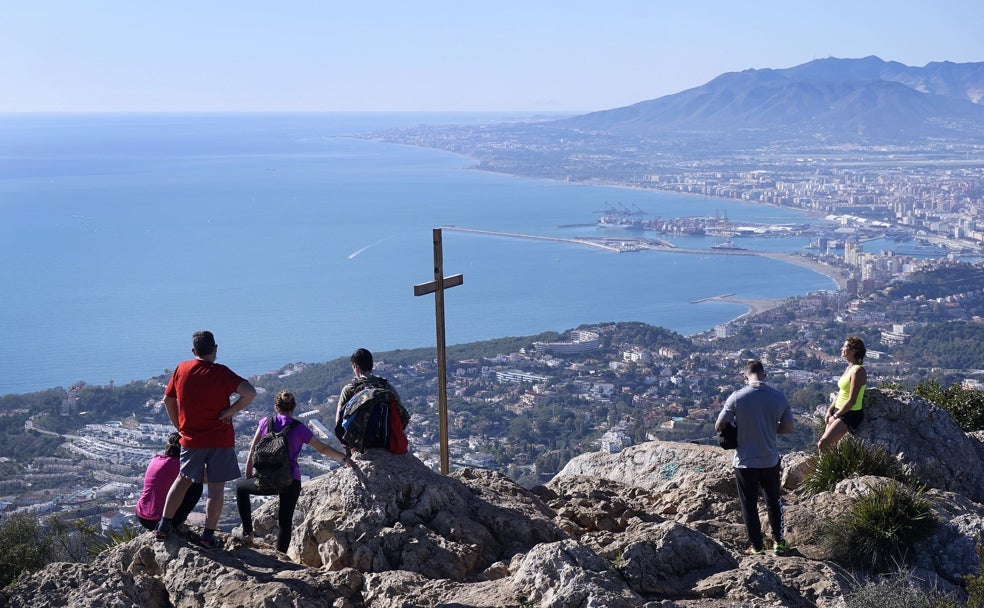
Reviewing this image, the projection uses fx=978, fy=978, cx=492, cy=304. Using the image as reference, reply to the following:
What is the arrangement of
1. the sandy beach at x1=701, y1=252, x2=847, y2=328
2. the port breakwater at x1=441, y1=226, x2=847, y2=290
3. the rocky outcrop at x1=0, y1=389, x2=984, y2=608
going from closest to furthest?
the rocky outcrop at x1=0, y1=389, x2=984, y2=608, the sandy beach at x1=701, y1=252, x2=847, y2=328, the port breakwater at x1=441, y1=226, x2=847, y2=290

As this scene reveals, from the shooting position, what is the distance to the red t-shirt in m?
5.22

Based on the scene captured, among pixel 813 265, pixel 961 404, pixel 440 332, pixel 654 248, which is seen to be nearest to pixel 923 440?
pixel 961 404

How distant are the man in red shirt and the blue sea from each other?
3484cm

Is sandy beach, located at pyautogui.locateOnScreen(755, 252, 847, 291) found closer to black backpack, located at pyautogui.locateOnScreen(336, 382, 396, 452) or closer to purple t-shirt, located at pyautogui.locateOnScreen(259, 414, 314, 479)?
black backpack, located at pyautogui.locateOnScreen(336, 382, 396, 452)

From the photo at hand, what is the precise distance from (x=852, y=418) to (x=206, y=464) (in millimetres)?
4382

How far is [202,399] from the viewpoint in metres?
5.23

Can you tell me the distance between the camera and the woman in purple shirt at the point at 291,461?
214 inches

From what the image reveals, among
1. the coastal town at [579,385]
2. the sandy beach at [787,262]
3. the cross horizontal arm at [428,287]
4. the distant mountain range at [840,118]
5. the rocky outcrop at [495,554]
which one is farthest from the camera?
the distant mountain range at [840,118]

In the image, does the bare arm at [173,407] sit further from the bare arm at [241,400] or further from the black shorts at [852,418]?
the black shorts at [852,418]

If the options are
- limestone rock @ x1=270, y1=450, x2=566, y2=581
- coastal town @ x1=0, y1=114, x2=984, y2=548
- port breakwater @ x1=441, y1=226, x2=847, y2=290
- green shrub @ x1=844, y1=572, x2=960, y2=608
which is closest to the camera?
green shrub @ x1=844, y1=572, x2=960, y2=608

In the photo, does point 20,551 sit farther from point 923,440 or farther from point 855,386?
point 923,440

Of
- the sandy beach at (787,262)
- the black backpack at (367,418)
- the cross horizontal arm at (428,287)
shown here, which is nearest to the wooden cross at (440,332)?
the cross horizontal arm at (428,287)

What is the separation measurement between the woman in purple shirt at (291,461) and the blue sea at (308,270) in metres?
34.6

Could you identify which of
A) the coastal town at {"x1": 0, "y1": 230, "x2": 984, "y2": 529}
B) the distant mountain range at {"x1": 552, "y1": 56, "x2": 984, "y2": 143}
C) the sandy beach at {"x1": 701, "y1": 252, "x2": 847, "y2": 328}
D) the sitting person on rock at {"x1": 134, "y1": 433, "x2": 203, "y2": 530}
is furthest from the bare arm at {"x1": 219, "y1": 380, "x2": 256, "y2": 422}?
the distant mountain range at {"x1": 552, "y1": 56, "x2": 984, "y2": 143}
